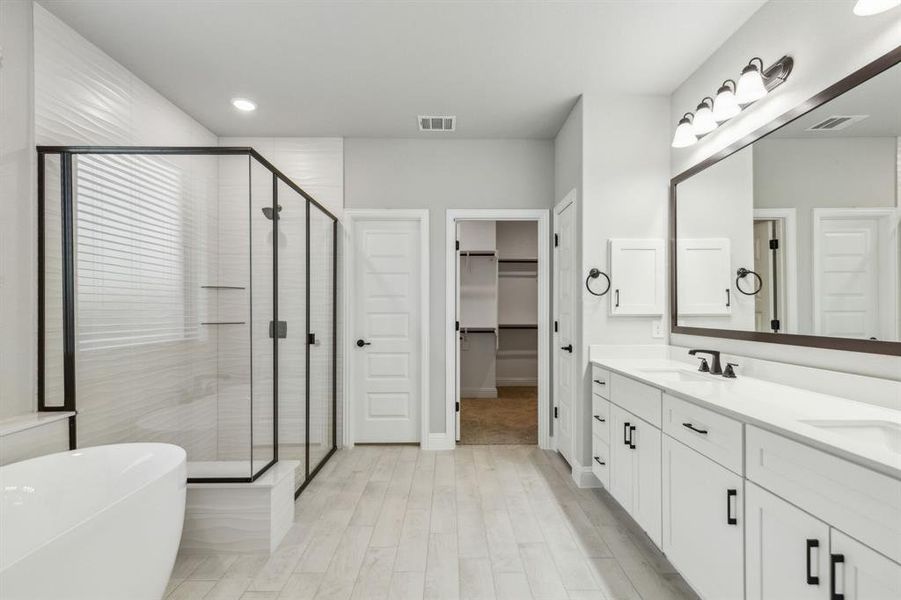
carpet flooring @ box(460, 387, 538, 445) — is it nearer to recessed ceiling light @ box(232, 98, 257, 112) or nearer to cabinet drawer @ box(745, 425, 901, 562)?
cabinet drawer @ box(745, 425, 901, 562)

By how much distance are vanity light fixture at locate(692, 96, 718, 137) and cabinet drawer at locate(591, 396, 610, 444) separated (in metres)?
1.71

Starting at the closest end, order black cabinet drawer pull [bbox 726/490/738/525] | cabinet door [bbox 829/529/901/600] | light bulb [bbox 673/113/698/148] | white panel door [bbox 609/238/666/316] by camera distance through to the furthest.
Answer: cabinet door [bbox 829/529/901/600] < black cabinet drawer pull [bbox 726/490/738/525] < light bulb [bbox 673/113/698/148] < white panel door [bbox 609/238/666/316]

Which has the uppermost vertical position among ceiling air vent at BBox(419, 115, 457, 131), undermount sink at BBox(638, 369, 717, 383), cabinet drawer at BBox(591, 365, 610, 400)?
ceiling air vent at BBox(419, 115, 457, 131)

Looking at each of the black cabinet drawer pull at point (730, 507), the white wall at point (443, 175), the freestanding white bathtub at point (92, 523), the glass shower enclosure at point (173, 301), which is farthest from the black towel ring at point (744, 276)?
the freestanding white bathtub at point (92, 523)

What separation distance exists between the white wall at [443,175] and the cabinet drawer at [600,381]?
1.64 meters

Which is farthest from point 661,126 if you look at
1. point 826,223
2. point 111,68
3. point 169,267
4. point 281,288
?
point 111,68

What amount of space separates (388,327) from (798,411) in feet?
9.66

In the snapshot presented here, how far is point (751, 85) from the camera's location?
199 cm

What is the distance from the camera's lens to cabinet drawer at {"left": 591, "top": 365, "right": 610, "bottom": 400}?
2.58 meters

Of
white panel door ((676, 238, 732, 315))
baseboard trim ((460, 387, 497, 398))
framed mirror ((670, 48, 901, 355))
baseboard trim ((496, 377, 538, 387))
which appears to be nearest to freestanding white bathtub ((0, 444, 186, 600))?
framed mirror ((670, 48, 901, 355))

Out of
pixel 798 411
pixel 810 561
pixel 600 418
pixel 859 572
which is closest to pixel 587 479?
pixel 600 418

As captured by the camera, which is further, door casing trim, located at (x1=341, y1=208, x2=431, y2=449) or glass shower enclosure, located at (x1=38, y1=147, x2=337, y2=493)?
door casing trim, located at (x1=341, y1=208, x2=431, y2=449)

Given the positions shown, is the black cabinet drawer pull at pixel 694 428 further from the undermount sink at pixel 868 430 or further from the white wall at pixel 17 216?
the white wall at pixel 17 216

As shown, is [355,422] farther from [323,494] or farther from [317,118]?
[317,118]
